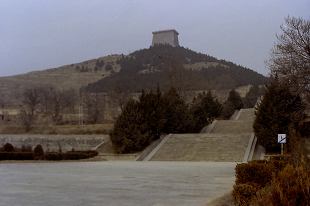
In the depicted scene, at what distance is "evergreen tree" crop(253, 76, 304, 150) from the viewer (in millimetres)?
20219

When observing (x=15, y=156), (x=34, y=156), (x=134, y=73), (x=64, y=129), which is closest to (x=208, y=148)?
(x=34, y=156)

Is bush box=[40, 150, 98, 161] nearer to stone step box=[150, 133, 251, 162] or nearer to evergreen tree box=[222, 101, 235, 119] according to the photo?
stone step box=[150, 133, 251, 162]

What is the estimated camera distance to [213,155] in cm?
2139

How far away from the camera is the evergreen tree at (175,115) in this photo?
2756cm

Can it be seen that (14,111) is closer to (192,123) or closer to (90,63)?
(192,123)

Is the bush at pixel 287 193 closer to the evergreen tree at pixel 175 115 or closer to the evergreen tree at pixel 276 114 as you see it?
the evergreen tree at pixel 276 114

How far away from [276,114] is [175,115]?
951 cm

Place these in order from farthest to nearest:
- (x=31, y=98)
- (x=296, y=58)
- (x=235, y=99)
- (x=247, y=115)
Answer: (x=235, y=99), (x=31, y=98), (x=247, y=115), (x=296, y=58)

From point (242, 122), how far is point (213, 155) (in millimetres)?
12978

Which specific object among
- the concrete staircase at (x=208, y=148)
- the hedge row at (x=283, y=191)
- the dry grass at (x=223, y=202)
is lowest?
the concrete staircase at (x=208, y=148)

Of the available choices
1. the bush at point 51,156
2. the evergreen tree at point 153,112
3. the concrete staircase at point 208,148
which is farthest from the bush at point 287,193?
the evergreen tree at point 153,112

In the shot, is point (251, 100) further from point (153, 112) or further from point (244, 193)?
point (244, 193)

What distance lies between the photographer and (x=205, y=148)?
22656 millimetres

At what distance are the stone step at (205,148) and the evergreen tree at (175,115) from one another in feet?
7.85
